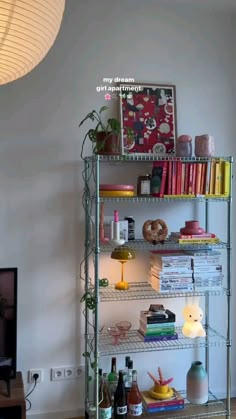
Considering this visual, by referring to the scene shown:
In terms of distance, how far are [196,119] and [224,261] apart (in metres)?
1.00

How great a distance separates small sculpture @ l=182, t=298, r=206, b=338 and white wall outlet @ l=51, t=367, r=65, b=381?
80cm

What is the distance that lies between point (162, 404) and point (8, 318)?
42.7 inches

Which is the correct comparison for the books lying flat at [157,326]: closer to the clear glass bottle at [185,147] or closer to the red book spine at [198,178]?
the red book spine at [198,178]

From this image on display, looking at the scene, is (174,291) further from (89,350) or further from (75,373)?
(75,373)

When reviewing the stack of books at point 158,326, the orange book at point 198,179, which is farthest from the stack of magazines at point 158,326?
the orange book at point 198,179

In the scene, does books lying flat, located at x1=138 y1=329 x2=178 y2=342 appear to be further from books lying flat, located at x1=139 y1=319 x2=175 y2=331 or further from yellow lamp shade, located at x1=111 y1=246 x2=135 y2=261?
yellow lamp shade, located at x1=111 y1=246 x2=135 y2=261

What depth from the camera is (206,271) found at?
2525mm

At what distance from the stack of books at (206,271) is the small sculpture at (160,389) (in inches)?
25.2

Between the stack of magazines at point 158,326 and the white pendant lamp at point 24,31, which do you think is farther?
the stack of magazines at point 158,326

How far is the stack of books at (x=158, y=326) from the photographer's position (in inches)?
98.6

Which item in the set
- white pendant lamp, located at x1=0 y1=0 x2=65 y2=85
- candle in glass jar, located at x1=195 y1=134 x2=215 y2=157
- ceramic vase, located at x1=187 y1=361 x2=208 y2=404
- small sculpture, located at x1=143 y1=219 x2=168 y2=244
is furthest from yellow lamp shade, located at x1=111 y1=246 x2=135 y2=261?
white pendant lamp, located at x1=0 y1=0 x2=65 y2=85

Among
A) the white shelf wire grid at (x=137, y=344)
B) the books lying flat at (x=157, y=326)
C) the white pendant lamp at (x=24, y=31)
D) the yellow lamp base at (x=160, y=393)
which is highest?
the white pendant lamp at (x=24, y=31)

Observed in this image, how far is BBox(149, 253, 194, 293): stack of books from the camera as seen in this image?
8.08 ft

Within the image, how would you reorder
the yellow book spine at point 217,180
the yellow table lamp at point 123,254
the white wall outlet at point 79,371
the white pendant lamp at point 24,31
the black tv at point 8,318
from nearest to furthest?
the white pendant lamp at point 24,31, the black tv at point 8,318, the yellow table lamp at point 123,254, the yellow book spine at point 217,180, the white wall outlet at point 79,371
